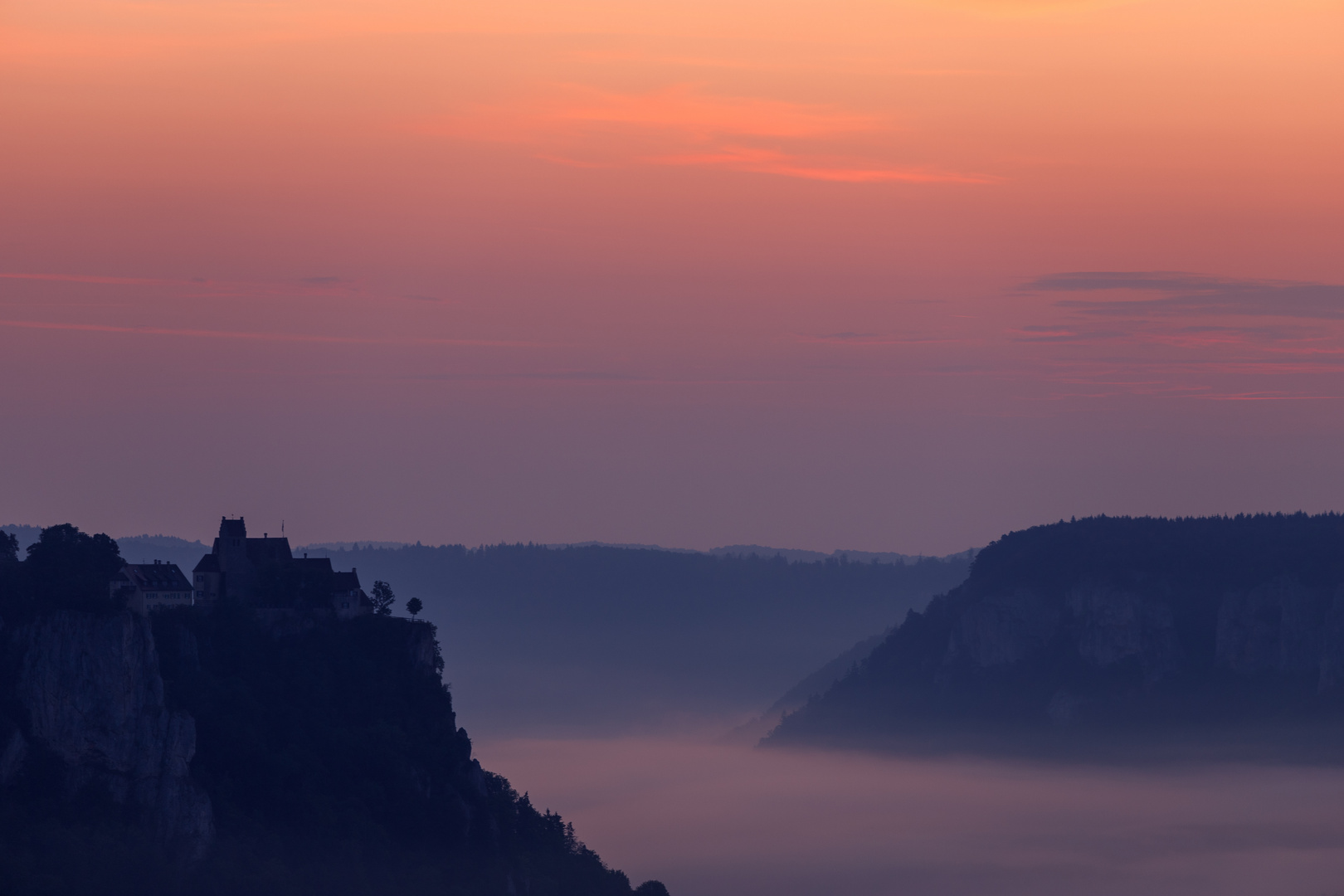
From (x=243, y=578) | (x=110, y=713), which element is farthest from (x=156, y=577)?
(x=110, y=713)

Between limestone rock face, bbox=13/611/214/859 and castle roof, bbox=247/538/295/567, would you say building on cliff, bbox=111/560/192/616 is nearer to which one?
limestone rock face, bbox=13/611/214/859

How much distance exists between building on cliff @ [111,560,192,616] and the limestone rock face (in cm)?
213

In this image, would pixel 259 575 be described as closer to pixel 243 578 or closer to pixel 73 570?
pixel 243 578

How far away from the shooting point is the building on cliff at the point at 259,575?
17288cm

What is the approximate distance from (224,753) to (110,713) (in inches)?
479

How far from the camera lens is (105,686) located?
16338 centimetres

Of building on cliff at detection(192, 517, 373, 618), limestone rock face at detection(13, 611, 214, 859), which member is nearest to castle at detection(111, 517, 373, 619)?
building on cliff at detection(192, 517, 373, 618)

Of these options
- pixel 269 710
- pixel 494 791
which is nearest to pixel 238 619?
pixel 269 710

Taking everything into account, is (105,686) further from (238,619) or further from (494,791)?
(494,791)

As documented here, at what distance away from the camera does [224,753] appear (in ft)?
566

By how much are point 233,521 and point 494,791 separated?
42.7 meters

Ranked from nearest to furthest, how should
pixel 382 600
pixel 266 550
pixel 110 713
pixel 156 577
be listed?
pixel 110 713 → pixel 156 577 → pixel 266 550 → pixel 382 600

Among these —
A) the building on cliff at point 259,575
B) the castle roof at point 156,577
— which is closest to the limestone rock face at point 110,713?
the castle roof at point 156,577

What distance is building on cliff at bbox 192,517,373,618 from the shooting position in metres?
173
